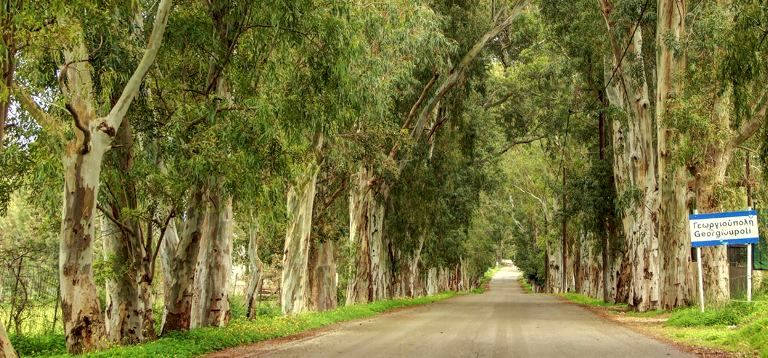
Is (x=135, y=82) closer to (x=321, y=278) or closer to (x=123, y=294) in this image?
(x=123, y=294)

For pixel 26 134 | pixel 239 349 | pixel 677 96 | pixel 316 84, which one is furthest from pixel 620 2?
pixel 26 134

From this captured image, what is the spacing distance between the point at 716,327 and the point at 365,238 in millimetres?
15700

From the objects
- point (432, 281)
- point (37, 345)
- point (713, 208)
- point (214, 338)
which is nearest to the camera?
point (214, 338)

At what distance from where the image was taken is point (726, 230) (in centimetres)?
1623

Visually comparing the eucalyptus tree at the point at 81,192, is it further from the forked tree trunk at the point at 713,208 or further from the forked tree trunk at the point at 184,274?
the forked tree trunk at the point at 713,208

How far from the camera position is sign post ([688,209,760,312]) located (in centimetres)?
1567

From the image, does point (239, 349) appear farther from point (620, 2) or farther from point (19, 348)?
point (620, 2)

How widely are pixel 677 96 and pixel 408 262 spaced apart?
27610mm

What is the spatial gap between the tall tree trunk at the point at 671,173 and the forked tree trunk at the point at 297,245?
9.75 m

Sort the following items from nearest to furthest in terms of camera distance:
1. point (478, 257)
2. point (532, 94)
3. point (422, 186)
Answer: point (422, 186)
point (532, 94)
point (478, 257)

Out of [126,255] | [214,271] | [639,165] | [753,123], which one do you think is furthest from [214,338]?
[639,165]

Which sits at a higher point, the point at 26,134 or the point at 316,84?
the point at 316,84

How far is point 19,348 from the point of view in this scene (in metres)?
14.5

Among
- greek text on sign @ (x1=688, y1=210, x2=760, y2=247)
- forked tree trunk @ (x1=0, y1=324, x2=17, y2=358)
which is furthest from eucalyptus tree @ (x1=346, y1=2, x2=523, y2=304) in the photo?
forked tree trunk @ (x1=0, y1=324, x2=17, y2=358)
